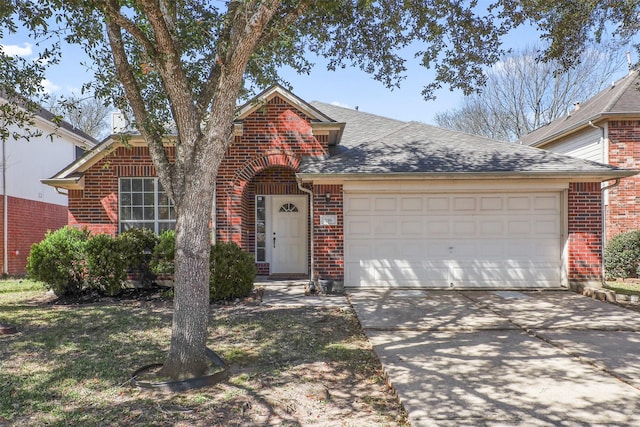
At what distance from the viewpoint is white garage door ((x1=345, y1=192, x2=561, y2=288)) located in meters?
9.95

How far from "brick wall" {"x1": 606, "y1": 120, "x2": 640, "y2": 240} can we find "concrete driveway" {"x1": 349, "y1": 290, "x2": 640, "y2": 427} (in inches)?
253

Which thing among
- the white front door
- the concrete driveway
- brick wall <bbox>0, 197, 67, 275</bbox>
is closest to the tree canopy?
the concrete driveway

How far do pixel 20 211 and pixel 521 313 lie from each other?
50.8 feet

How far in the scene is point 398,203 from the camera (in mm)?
10062

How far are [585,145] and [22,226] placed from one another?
63.3 ft

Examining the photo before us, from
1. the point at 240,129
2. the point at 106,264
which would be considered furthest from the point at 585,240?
the point at 106,264

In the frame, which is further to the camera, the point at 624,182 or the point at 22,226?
the point at 22,226

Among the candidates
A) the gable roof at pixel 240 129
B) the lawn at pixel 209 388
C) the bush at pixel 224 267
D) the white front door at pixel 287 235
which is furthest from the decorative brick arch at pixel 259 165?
the lawn at pixel 209 388

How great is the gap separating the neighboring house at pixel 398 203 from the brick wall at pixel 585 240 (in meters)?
0.02

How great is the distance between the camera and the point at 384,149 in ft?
36.0

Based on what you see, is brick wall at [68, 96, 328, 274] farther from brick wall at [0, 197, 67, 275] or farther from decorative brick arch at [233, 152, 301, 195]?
brick wall at [0, 197, 67, 275]

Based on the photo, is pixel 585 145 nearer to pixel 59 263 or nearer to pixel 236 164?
pixel 236 164

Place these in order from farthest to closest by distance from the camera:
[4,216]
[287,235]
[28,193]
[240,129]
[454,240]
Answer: [28,193] → [4,216] → [287,235] → [240,129] → [454,240]

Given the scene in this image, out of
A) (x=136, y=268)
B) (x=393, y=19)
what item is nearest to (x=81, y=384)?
(x=136, y=268)
